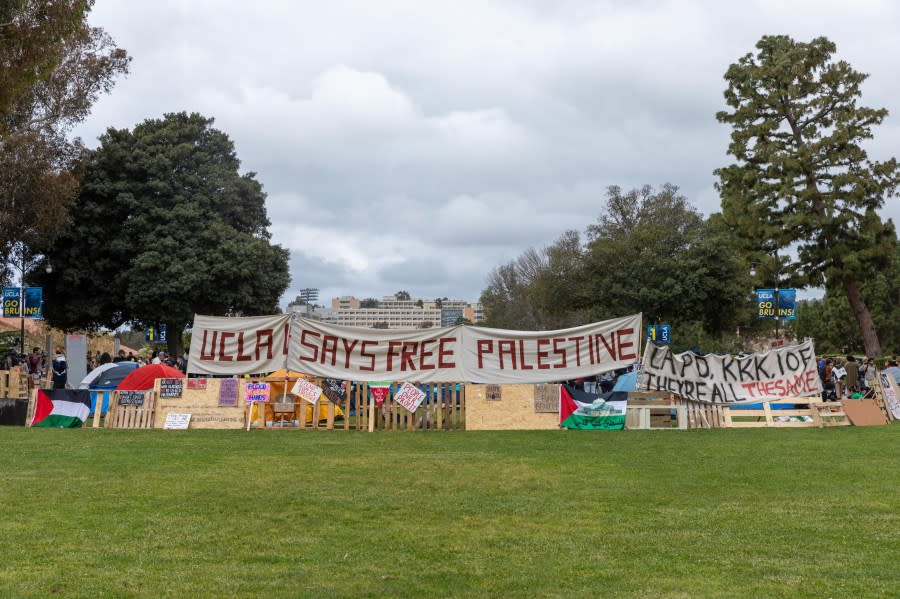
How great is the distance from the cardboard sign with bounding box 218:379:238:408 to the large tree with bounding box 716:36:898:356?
30.3 meters

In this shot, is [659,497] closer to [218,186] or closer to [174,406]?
[174,406]

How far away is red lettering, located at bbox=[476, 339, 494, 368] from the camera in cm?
2066

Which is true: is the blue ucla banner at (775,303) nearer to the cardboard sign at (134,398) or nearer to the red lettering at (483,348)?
the red lettering at (483,348)

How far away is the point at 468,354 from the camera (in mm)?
20656

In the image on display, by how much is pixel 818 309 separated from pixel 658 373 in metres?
85.2

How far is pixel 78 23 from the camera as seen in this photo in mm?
19375

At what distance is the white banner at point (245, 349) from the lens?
2067 cm

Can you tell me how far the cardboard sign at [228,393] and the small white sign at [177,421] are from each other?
796 millimetres

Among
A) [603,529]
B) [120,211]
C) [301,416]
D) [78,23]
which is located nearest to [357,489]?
[603,529]

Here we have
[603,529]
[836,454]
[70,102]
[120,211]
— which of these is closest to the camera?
[603,529]

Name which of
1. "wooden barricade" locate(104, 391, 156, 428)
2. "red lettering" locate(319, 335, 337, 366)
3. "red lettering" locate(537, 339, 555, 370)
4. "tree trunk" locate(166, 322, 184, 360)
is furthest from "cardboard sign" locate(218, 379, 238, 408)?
"tree trunk" locate(166, 322, 184, 360)

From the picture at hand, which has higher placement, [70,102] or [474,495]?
[70,102]

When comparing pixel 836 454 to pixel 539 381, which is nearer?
pixel 836 454

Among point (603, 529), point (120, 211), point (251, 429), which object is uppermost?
point (120, 211)
